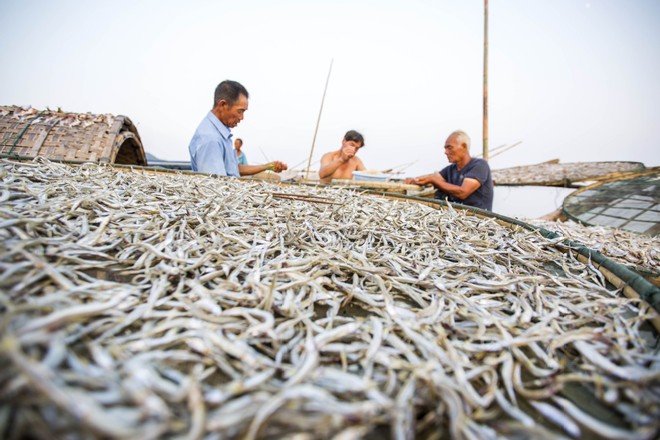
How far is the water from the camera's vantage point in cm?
742

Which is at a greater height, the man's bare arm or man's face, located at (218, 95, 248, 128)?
man's face, located at (218, 95, 248, 128)

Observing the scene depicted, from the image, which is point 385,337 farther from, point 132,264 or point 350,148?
point 350,148

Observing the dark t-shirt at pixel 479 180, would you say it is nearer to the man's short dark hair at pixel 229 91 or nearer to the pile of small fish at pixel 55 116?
the man's short dark hair at pixel 229 91

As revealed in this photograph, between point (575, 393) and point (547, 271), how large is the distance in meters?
0.66

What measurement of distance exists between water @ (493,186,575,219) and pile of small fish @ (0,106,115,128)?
26.7 ft

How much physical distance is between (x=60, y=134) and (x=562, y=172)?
12203 mm

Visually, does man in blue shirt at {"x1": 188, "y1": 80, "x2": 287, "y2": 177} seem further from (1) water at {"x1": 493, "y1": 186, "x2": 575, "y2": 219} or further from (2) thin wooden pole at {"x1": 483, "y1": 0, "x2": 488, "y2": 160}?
(1) water at {"x1": 493, "y1": 186, "x2": 575, "y2": 219}

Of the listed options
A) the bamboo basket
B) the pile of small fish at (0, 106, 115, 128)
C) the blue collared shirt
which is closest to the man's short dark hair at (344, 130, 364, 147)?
the blue collared shirt

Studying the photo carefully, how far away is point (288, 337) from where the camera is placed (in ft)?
2.06

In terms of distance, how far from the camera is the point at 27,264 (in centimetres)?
60

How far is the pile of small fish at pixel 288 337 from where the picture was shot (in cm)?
41

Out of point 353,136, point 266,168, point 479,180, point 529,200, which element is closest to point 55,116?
point 266,168

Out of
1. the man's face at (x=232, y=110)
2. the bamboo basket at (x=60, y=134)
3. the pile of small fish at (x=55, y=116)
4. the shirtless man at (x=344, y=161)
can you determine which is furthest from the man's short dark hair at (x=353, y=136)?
the pile of small fish at (x=55, y=116)

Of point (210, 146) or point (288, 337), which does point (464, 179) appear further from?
point (288, 337)
